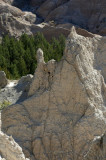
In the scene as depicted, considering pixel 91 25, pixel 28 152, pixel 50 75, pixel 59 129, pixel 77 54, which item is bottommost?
pixel 91 25

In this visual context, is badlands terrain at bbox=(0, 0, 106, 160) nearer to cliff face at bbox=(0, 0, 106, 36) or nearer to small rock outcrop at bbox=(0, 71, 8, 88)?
small rock outcrop at bbox=(0, 71, 8, 88)

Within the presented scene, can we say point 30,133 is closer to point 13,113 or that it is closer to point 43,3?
point 13,113

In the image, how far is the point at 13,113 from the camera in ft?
32.1

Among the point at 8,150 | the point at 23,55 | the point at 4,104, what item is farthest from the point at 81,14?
the point at 8,150

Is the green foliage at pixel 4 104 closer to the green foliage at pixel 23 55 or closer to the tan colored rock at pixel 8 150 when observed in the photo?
the tan colored rock at pixel 8 150

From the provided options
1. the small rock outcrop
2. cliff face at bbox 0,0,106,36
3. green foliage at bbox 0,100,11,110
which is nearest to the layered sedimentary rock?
green foliage at bbox 0,100,11,110

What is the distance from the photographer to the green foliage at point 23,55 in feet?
81.8

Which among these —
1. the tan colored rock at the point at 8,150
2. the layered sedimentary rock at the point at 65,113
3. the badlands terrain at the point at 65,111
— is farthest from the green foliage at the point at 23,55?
the tan colored rock at the point at 8,150

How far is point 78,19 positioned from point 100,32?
5.94 metres

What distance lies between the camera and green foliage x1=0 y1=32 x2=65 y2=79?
81.8ft

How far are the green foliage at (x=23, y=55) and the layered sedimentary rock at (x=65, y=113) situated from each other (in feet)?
40.9

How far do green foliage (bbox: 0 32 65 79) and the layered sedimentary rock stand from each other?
12453 mm

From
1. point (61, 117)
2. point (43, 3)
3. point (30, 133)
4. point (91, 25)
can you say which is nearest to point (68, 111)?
point (61, 117)

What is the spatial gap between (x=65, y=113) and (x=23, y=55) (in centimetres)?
1885
